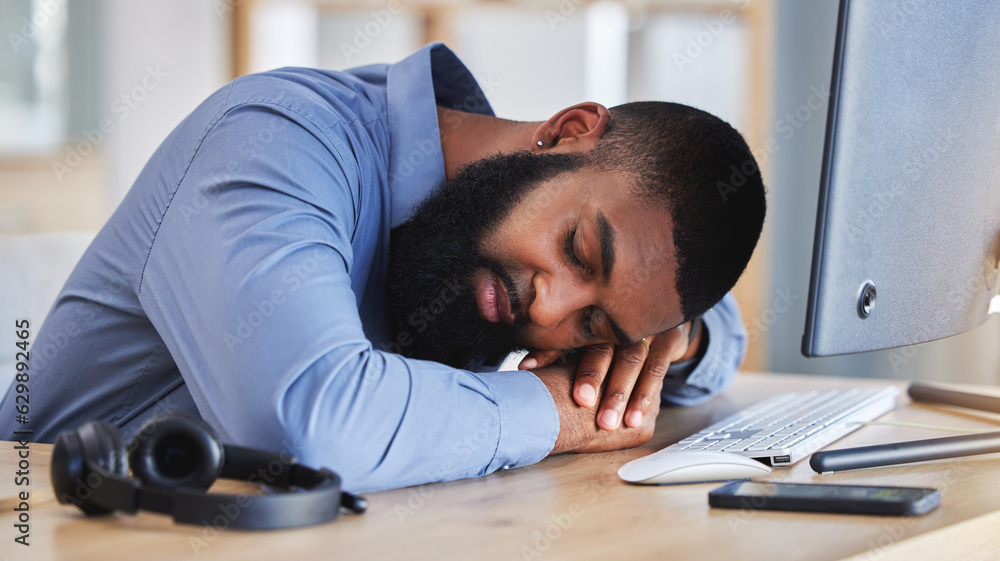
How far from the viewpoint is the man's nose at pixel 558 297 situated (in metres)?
1.06

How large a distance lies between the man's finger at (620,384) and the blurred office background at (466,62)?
2.73m

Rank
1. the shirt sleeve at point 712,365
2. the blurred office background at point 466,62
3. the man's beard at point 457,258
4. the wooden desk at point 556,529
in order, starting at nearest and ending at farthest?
1. the wooden desk at point 556,529
2. the man's beard at point 457,258
3. the shirt sleeve at point 712,365
4. the blurred office background at point 466,62

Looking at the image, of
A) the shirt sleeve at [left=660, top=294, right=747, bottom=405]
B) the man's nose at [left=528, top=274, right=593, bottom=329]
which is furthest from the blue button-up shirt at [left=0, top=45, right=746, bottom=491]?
the shirt sleeve at [left=660, top=294, right=747, bottom=405]

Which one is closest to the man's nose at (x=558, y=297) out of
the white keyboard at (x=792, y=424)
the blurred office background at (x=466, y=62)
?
the white keyboard at (x=792, y=424)

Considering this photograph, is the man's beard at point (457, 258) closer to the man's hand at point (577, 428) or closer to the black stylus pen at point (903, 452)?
the man's hand at point (577, 428)

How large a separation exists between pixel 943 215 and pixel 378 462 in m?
0.69

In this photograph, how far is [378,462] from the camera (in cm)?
80

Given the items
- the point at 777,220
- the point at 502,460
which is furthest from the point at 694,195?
the point at 777,220

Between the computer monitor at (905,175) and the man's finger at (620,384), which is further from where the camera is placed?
the man's finger at (620,384)

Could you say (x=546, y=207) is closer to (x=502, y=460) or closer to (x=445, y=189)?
(x=445, y=189)

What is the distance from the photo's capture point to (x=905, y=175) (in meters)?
0.90

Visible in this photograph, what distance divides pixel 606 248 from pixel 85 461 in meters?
0.62

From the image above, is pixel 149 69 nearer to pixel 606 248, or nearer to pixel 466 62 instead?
pixel 466 62

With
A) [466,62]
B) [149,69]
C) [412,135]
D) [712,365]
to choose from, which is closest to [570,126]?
[412,135]
